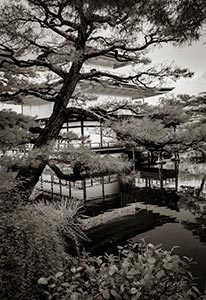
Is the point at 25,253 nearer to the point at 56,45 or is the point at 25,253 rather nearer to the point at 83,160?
the point at 83,160

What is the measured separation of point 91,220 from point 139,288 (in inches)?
136

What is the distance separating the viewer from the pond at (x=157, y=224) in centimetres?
353

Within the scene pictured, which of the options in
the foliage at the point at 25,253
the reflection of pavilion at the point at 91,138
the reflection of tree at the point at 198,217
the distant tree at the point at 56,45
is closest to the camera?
the foliage at the point at 25,253

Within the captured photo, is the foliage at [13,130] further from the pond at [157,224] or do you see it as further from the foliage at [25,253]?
the foliage at [25,253]

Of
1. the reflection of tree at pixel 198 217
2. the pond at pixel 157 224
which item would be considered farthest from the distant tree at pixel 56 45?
the reflection of tree at pixel 198 217

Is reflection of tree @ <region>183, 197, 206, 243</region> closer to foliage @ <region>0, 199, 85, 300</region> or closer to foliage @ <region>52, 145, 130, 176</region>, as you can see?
foliage @ <region>52, 145, 130, 176</region>

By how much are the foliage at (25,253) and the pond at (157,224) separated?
1.46 meters

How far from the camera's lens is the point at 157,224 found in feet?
14.3

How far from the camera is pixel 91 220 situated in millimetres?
4602

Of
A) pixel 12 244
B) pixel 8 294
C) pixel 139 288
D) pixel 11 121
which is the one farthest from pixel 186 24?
pixel 11 121

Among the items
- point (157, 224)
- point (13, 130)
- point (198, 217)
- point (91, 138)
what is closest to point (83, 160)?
point (13, 130)

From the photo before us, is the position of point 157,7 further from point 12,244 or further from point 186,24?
point 12,244

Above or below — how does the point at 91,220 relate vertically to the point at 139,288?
below

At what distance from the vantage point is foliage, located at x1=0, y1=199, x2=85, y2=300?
5.74ft
